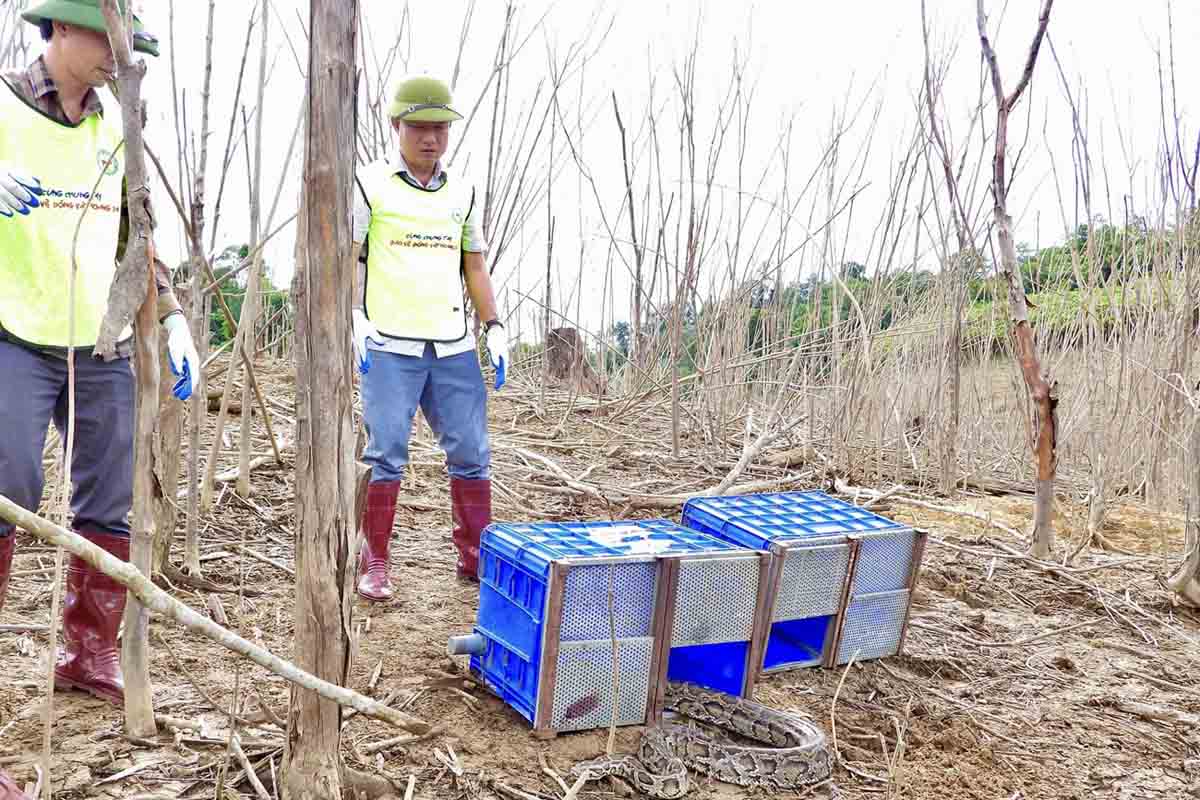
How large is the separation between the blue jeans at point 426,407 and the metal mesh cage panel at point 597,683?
1.14 meters

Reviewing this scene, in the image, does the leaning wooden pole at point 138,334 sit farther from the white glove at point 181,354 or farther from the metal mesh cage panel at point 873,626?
the metal mesh cage panel at point 873,626

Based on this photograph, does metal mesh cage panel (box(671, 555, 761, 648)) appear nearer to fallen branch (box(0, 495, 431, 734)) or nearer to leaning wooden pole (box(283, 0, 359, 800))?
leaning wooden pole (box(283, 0, 359, 800))

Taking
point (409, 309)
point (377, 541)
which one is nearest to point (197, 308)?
point (409, 309)

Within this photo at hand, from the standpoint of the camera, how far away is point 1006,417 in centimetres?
625

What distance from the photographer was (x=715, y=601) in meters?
2.64

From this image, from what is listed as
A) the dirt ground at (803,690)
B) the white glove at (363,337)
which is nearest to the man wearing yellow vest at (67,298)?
the dirt ground at (803,690)

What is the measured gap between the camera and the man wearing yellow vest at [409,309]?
131 inches

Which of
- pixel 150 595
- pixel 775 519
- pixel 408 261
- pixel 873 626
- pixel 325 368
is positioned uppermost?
pixel 408 261

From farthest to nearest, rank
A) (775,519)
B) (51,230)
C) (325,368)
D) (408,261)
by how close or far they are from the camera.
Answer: (408,261)
(775,519)
(51,230)
(325,368)

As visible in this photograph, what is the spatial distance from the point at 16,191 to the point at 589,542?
1477 mm

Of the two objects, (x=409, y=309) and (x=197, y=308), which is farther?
(x=409, y=309)

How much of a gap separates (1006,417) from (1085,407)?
3.68 feet

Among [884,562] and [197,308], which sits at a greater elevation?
Answer: [197,308]

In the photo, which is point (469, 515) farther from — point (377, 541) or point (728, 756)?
point (728, 756)
